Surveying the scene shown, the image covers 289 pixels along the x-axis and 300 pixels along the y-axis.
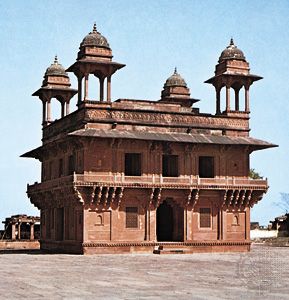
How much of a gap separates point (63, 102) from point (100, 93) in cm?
700

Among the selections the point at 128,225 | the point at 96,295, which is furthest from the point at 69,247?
the point at 96,295

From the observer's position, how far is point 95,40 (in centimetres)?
3903

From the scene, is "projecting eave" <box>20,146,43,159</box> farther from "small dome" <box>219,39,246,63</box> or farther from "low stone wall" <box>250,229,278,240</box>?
"low stone wall" <box>250,229,278,240</box>

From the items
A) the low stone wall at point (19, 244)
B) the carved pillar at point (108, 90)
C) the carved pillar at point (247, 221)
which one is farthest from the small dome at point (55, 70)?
the carved pillar at point (247, 221)

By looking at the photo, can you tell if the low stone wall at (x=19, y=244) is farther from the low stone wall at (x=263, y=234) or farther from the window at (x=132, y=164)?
the low stone wall at (x=263, y=234)

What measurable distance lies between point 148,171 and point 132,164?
3.28ft

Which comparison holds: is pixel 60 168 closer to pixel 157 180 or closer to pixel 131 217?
pixel 131 217

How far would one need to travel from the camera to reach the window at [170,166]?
128ft

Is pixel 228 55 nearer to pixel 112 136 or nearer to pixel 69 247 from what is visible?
pixel 112 136

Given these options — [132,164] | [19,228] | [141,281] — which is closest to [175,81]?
[132,164]

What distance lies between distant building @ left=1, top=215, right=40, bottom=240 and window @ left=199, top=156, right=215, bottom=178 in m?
20.1

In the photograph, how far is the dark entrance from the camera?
3941 centimetres

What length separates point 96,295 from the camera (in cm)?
1650

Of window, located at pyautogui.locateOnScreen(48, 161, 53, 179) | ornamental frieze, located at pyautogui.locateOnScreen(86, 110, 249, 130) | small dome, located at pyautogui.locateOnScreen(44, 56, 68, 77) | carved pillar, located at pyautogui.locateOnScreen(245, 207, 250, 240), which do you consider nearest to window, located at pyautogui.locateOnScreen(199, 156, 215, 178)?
ornamental frieze, located at pyautogui.locateOnScreen(86, 110, 249, 130)
